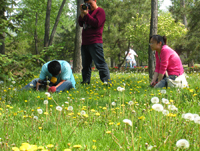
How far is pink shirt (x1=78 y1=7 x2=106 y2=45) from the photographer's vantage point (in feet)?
16.5

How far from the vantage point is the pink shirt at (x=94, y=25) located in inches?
197

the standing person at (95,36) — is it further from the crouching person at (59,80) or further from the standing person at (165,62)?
the standing person at (165,62)

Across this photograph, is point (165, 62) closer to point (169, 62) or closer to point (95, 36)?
point (169, 62)

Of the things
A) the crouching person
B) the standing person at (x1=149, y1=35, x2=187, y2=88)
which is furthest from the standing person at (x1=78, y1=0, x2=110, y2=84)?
the standing person at (x1=149, y1=35, x2=187, y2=88)

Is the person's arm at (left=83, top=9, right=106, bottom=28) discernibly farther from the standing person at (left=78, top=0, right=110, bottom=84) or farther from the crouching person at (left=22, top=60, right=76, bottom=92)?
the crouching person at (left=22, top=60, right=76, bottom=92)

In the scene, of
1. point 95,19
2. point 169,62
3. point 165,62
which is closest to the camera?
point 165,62

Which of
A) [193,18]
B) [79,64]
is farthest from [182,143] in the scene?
[193,18]

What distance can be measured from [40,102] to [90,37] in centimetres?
235

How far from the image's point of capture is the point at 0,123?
8.14 feet

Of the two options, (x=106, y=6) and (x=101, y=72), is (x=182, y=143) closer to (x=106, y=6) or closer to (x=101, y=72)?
(x=101, y=72)

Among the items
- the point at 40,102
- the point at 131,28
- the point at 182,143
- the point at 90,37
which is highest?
the point at 131,28

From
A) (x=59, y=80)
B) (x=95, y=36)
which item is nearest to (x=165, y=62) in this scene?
(x=95, y=36)

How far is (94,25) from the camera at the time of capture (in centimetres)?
504

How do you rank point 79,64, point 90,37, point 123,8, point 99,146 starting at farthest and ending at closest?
point 123,8
point 79,64
point 90,37
point 99,146
